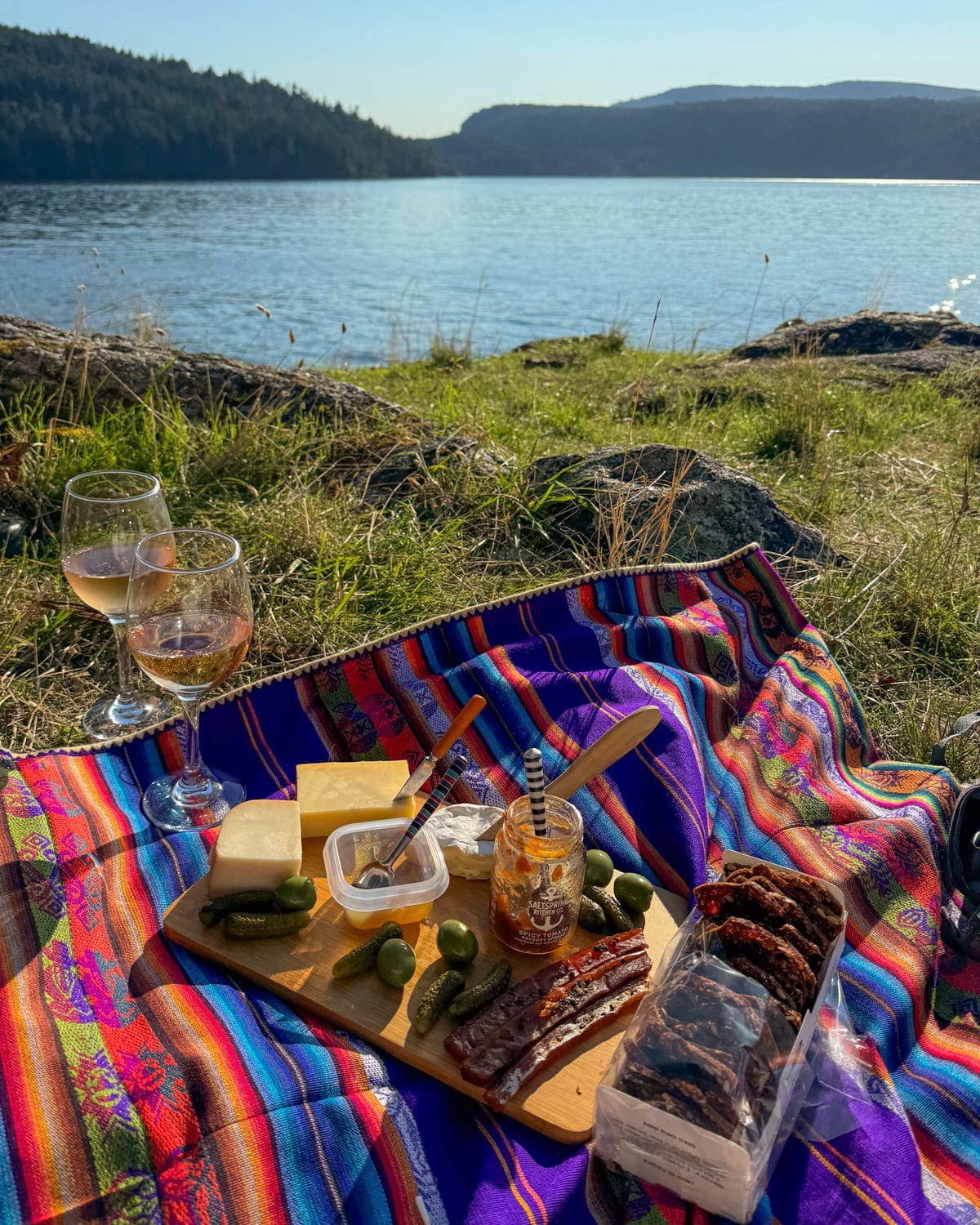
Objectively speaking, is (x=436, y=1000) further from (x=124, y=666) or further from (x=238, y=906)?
(x=124, y=666)

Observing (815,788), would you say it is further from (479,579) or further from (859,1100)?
(479,579)

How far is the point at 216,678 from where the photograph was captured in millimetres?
2012

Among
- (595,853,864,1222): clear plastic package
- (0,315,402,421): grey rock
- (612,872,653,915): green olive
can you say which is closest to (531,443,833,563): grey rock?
(0,315,402,421): grey rock

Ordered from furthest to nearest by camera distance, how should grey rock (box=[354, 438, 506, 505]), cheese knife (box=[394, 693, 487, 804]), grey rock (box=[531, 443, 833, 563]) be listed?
grey rock (box=[354, 438, 506, 505]), grey rock (box=[531, 443, 833, 563]), cheese knife (box=[394, 693, 487, 804])

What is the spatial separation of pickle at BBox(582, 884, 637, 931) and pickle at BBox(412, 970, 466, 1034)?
346 millimetres

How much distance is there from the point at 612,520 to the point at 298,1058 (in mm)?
2978

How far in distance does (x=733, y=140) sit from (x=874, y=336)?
3884 inches

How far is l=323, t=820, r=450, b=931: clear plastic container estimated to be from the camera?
180 cm

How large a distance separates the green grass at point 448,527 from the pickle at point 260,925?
5.07 feet

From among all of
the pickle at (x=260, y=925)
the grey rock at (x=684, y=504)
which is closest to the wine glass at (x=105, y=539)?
the pickle at (x=260, y=925)

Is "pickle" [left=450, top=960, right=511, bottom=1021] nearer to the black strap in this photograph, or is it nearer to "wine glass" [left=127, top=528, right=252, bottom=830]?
"wine glass" [left=127, top=528, right=252, bottom=830]

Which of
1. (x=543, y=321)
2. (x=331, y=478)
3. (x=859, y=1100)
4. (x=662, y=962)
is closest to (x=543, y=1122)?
(x=662, y=962)

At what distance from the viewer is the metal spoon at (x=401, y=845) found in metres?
1.82

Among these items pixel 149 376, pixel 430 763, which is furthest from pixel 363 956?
pixel 149 376
